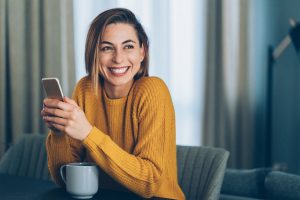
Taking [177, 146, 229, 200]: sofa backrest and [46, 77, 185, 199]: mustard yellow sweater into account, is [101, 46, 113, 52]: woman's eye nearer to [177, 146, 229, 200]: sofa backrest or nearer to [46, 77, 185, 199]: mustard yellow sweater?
[46, 77, 185, 199]: mustard yellow sweater

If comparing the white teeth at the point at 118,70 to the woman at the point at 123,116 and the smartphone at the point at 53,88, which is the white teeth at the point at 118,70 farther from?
the smartphone at the point at 53,88

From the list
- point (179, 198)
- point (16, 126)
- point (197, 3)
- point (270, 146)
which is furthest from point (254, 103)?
point (179, 198)

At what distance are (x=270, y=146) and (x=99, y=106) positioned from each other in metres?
1.77

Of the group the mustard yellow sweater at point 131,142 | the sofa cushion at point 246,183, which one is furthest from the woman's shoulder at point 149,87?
the sofa cushion at point 246,183

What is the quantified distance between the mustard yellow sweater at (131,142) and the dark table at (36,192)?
4 cm

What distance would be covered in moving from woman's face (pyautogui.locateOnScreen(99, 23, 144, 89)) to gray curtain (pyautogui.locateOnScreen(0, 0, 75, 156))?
68.7 inches

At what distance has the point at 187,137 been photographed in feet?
10.3

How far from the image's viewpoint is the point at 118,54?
1357mm

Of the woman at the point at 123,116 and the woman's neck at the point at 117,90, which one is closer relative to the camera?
the woman at the point at 123,116

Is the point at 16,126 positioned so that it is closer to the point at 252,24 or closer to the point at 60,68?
the point at 60,68

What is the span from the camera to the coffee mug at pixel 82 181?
1199mm

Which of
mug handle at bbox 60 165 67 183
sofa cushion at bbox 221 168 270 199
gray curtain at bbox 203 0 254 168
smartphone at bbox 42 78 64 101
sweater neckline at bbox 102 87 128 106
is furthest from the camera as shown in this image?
gray curtain at bbox 203 0 254 168

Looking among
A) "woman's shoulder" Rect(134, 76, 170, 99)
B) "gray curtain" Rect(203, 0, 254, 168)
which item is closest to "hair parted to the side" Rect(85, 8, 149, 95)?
"woman's shoulder" Rect(134, 76, 170, 99)

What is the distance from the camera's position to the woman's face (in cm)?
136
